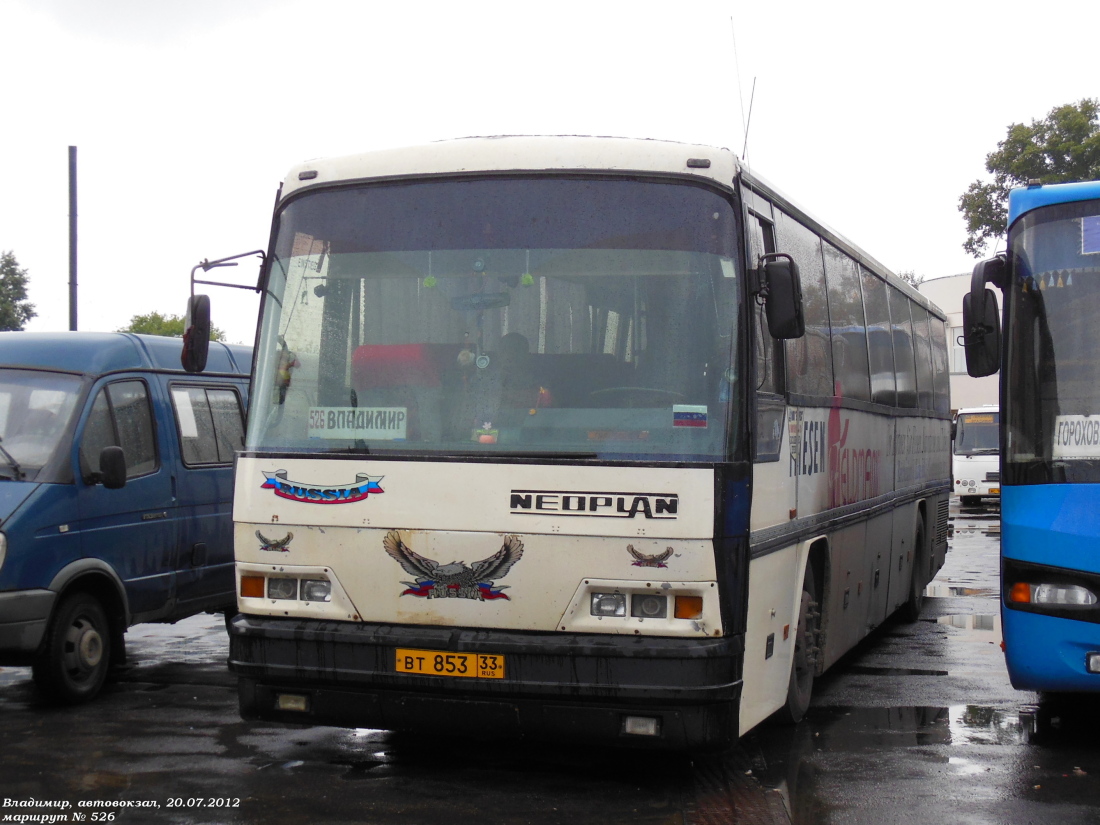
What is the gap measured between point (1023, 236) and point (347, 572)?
174 inches

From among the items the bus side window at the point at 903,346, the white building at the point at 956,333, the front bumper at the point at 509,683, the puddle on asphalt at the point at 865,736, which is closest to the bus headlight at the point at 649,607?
the front bumper at the point at 509,683

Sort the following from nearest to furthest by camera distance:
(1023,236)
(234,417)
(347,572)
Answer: (347,572), (1023,236), (234,417)

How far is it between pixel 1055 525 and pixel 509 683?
10.8 feet

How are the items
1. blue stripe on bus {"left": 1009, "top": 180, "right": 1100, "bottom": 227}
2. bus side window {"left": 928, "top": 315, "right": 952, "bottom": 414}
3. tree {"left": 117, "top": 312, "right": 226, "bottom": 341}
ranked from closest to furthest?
blue stripe on bus {"left": 1009, "top": 180, "right": 1100, "bottom": 227} → bus side window {"left": 928, "top": 315, "right": 952, "bottom": 414} → tree {"left": 117, "top": 312, "right": 226, "bottom": 341}

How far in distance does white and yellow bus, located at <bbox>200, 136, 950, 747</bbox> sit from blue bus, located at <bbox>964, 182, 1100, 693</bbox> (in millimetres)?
1615

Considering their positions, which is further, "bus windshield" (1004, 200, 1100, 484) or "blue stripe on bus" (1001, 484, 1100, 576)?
"bus windshield" (1004, 200, 1100, 484)

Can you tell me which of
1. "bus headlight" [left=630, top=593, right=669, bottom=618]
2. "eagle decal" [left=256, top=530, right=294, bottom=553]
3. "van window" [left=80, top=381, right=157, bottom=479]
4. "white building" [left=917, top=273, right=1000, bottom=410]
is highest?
"white building" [left=917, top=273, right=1000, bottom=410]

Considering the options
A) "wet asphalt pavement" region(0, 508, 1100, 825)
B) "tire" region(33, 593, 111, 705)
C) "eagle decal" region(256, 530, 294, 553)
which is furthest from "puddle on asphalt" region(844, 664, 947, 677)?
"tire" region(33, 593, 111, 705)

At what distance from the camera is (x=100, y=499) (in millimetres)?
8867

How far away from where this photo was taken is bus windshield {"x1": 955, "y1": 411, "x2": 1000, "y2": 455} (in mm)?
35219

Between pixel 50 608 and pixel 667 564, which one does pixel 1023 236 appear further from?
pixel 50 608

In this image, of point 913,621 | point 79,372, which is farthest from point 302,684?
point 913,621

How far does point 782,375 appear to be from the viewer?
6887mm

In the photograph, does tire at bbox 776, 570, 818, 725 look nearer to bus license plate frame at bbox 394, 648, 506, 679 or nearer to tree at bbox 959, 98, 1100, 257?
bus license plate frame at bbox 394, 648, 506, 679
